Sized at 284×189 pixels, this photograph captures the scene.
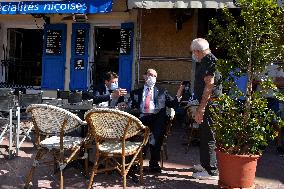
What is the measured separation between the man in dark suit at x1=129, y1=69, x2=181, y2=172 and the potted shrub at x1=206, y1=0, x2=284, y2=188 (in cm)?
81

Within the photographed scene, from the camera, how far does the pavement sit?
4.39 metres

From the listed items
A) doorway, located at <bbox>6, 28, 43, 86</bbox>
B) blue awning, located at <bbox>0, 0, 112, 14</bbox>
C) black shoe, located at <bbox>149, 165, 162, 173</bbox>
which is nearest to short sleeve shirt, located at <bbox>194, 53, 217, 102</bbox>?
black shoe, located at <bbox>149, 165, 162, 173</bbox>

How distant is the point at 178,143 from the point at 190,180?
7.33ft

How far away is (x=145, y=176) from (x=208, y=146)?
86cm

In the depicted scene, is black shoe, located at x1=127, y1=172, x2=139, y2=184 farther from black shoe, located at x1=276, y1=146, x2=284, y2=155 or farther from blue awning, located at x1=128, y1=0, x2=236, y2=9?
blue awning, located at x1=128, y1=0, x2=236, y2=9

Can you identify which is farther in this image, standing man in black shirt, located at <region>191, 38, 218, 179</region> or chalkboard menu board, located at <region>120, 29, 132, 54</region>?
chalkboard menu board, located at <region>120, 29, 132, 54</region>

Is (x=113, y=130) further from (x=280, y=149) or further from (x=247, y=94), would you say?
(x=280, y=149)

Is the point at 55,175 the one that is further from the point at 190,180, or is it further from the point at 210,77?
the point at 210,77

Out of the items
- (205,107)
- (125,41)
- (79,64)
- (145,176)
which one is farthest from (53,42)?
(205,107)

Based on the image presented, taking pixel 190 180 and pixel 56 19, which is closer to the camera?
pixel 190 180

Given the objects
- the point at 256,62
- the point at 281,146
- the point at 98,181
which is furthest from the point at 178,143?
the point at 256,62

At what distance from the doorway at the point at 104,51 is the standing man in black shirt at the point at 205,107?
228 inches

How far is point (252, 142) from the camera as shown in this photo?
4055 millimetres

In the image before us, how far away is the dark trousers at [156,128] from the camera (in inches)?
188
